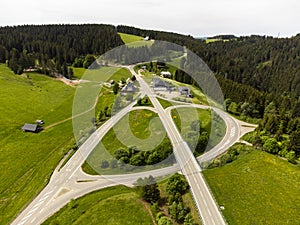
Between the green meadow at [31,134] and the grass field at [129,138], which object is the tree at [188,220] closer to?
the grass field at [129,138]

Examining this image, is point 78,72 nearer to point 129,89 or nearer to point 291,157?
point 129,89

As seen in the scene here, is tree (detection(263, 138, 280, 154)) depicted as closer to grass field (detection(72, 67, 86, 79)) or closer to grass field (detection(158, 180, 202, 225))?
grass field (detection(158, 180, 202, 225))

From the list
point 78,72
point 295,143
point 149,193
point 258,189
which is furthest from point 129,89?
point 78,72

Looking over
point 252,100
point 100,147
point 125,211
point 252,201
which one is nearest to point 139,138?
point 100,147

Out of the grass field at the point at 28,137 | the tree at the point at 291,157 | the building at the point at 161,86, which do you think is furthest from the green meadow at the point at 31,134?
the tree at the point at 291,157

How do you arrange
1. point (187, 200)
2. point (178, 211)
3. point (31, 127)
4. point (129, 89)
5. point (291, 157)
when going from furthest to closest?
point (129, 89) → point (31, 127) → point (291, 157) → point (187, 200) → point (178, 211)

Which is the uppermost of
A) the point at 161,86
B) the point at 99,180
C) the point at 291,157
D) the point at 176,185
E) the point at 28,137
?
the point at 161,86
